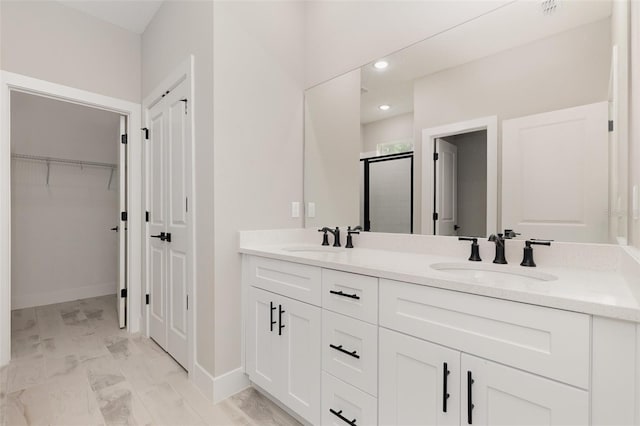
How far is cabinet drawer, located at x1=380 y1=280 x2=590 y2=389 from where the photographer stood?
0.81 m

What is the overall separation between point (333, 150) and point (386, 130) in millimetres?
483

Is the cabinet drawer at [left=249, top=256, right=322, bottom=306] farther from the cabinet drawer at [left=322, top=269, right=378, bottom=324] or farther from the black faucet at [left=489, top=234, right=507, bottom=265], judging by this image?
the black faucet at [left=489, top=234, right=507, bottom=265]

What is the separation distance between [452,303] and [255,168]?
57.1 inches

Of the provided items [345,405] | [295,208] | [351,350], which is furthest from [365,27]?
[345,405]

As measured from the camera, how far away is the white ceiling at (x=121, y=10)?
2.44 meters

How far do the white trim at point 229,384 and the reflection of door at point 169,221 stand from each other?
18.3 inches

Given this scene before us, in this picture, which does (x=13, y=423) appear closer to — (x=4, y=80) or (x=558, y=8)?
(x=4, y=80)

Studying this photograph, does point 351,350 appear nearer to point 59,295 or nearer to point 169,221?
point 169,221

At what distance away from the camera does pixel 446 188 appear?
1.68 m

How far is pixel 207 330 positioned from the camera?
1.87 meters

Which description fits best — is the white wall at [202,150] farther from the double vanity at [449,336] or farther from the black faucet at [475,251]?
the black faucet at [475,251]

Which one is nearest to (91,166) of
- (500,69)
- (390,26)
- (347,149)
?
(347,149)

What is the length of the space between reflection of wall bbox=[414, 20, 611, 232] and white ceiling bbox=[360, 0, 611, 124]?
0.04 meters

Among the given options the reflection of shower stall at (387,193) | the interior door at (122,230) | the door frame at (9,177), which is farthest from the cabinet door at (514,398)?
the interior door at (122,230)
